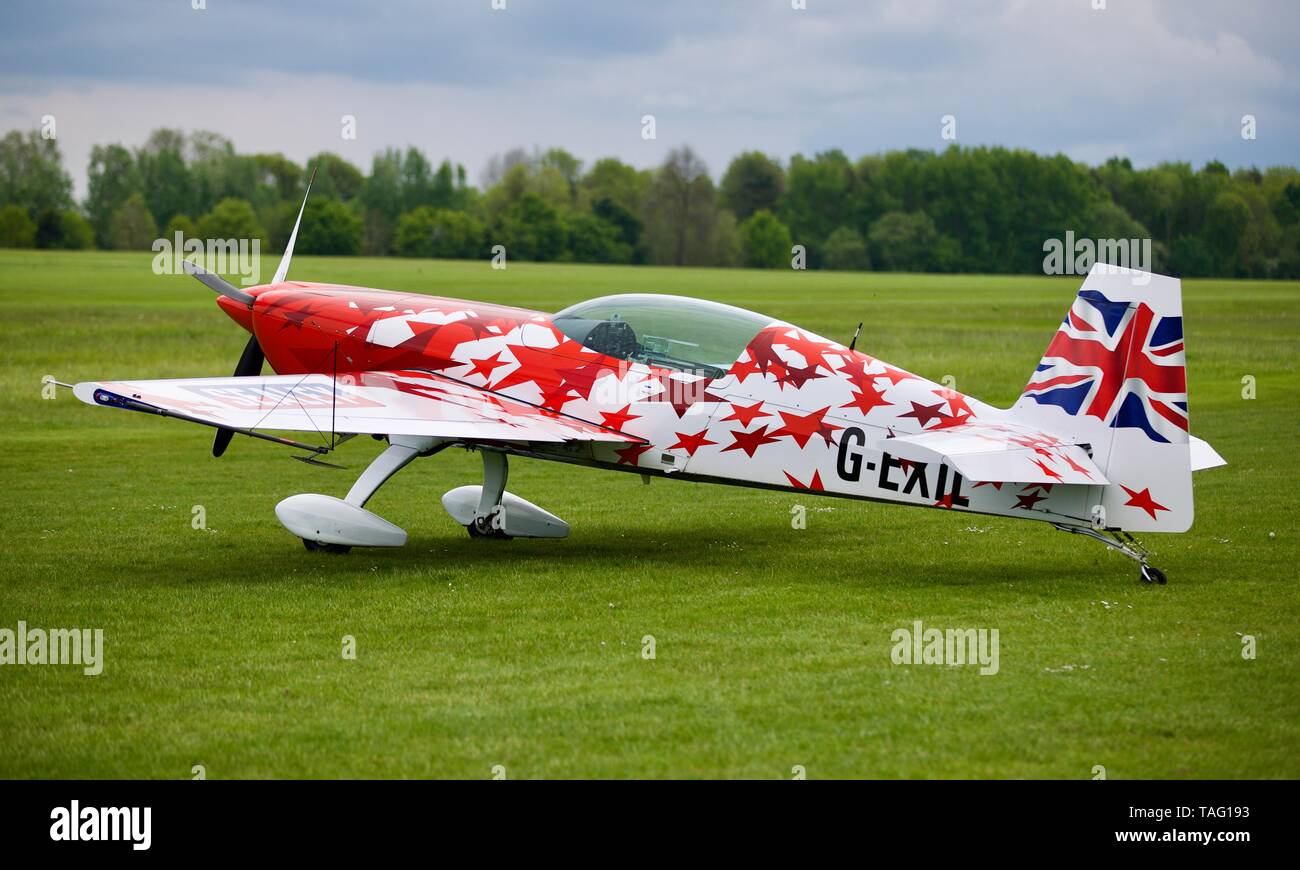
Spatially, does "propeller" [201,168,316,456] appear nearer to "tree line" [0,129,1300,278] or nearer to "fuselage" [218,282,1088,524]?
"fuselage" [218,282,1088,524]

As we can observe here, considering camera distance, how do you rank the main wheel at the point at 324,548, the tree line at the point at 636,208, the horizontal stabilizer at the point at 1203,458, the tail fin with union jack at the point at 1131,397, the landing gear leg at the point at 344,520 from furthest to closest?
1. the tree line at the point at 636,208
2. the main wheel at the point at 324,548
3. the landing gear leg at the point at 344,520
4. the horizontal stabilizer at the point at 1203,458
5. the tail fin with union jack at the point at 1131,397

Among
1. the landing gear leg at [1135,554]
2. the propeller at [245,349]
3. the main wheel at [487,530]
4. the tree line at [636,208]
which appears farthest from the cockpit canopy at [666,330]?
the tree line at [636,208]

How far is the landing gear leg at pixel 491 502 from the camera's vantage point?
12.0m

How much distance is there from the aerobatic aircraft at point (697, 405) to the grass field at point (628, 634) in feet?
2.23

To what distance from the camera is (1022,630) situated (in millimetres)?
8562

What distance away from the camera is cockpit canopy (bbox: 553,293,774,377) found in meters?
10.8

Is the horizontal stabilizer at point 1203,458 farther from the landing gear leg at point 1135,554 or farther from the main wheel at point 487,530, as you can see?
the main wheel at point 487,530

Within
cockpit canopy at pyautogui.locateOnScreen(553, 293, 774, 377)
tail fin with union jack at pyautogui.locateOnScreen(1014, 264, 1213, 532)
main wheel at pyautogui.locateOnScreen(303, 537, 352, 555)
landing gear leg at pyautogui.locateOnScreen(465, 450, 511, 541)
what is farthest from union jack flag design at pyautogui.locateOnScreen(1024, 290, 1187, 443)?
main wheel at pyautogui.locateOnScreen(303, 537, 352, 555)

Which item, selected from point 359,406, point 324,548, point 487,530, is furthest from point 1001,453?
point 324,548

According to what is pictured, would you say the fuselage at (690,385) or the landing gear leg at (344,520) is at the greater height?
the fuselage at (690,385)

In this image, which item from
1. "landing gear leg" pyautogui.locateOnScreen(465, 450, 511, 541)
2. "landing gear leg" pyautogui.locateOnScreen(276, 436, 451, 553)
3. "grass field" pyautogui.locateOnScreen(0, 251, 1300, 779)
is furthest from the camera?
"landing gear leg" pyautogui.locateOnScreen(465, 450, 511, 541)

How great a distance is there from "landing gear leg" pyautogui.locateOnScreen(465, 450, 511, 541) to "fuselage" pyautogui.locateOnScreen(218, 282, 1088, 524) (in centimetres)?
79

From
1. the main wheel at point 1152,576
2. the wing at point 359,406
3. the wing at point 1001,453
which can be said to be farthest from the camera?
the wing at point 359,406
